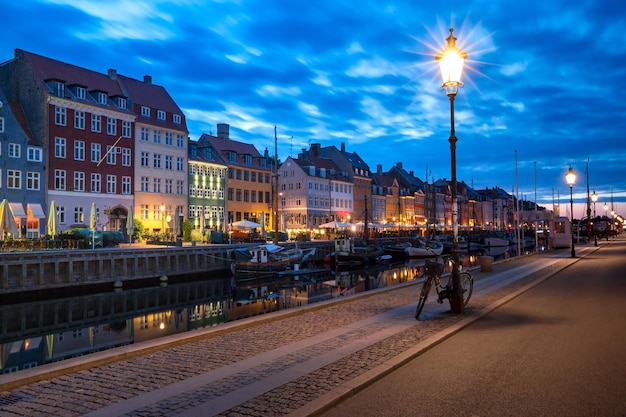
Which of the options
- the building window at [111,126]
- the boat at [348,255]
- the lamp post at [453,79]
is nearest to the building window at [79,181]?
the building window at [111,126]

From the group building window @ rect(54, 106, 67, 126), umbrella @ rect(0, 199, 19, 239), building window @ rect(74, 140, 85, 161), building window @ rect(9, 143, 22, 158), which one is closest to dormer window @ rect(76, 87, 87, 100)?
building window @ rect(54, 106, 67, 126)

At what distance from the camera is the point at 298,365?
874cm

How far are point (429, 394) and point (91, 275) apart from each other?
101 ft

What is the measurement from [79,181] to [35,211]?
6.36 m

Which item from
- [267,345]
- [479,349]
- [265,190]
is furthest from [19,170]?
[479,349]

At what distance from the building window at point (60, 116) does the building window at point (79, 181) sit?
482 centimetres

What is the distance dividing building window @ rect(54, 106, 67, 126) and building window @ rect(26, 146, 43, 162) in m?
3.30

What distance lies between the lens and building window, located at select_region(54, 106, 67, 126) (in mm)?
49062

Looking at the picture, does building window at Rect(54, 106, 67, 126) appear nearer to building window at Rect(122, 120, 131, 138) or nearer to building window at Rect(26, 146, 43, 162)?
building window at Rect(26, 146, 43, 162)

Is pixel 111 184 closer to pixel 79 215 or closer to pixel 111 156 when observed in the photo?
pixel 111 156

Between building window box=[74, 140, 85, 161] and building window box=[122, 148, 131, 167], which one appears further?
building window box=[122, 148, 131, 167]

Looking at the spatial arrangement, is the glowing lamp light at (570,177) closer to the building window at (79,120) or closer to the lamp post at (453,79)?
the lamp post at (453,79)

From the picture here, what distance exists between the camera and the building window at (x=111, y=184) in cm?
5416

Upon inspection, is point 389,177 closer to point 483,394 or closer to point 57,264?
point 57,264
